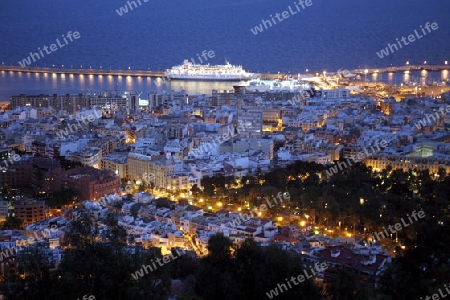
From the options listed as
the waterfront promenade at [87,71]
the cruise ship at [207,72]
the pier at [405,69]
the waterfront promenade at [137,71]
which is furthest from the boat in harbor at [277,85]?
the waterfront promenade at [87,71]

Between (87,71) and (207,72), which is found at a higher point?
(87,71)

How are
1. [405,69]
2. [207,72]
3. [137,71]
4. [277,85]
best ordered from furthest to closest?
1. [207,72]
2. [137,71]
3. [405,69]
4. [277,85]

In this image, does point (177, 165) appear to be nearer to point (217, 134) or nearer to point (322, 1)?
point (217, 134)

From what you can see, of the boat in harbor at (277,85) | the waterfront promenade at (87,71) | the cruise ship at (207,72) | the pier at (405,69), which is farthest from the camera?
the cruise ship at (207,72)

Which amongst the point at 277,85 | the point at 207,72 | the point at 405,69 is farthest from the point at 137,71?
the point at 405,69

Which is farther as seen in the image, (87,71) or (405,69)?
(87,71)

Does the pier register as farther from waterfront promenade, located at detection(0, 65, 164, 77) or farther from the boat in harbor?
waterfront promenade, located at detection(0, 65, 164, 77)

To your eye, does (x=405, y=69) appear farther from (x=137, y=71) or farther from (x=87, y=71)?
(x=87, y=71)

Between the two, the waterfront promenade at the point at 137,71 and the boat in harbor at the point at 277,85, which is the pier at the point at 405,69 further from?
the boat in harbor at the point at 277,85

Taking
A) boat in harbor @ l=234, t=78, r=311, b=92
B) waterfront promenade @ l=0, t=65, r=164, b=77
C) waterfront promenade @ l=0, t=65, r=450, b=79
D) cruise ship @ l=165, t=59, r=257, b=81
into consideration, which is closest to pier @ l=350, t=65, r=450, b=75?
waterfront promenade @ l=0, t=65, r=450, b=79
